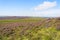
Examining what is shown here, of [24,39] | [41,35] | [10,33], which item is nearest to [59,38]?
[41,35]

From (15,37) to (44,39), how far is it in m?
1.45

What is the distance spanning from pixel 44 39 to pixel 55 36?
22.3 inches

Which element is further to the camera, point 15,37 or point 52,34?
point 15,37

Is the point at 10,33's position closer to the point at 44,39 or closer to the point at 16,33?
the point at 16,33

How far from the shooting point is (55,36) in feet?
22.9

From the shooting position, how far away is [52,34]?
6.95m

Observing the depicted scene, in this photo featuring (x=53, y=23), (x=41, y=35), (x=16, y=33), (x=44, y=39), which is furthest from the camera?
(x=53, y=23)

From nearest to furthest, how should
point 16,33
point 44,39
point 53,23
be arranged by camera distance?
point 44,39 < point 16,33 < point 53,23

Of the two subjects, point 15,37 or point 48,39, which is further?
point 15,37

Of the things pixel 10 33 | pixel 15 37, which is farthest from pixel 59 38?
pixel 10 33

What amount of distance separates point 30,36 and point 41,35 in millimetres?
643

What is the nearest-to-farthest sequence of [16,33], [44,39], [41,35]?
[44,39]
[41,35]
[16,33]

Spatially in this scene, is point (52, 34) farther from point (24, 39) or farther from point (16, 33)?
point (16, 33)

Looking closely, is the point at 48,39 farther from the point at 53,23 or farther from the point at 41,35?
the point at 53,23
